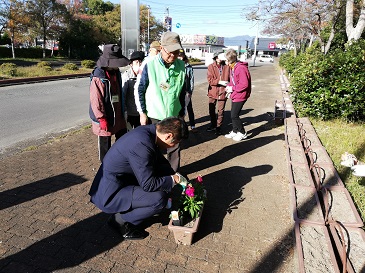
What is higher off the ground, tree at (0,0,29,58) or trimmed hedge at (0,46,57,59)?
tree at (0,0,29,58)

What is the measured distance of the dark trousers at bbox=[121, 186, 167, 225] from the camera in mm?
2664

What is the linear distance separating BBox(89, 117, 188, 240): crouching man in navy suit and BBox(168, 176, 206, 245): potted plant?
176mm

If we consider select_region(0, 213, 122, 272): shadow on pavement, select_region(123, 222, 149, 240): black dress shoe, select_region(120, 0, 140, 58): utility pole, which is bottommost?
select_region(0, 213, 122, 272): shadow on pavement

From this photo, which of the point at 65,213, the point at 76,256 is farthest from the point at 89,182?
the point at 76,256

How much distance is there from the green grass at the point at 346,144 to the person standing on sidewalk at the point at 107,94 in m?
3.17

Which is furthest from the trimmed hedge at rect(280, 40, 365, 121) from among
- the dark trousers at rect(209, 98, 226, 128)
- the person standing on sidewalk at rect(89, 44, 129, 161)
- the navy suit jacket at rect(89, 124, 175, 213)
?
the navy suit jacket at rect(89, 124, 175, 213)

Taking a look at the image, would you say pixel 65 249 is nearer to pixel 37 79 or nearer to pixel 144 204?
pixel 144 204

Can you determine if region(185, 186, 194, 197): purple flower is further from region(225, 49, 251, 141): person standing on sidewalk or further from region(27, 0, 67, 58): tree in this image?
region(27, 0, 67, 58): tree

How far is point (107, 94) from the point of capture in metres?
3.50

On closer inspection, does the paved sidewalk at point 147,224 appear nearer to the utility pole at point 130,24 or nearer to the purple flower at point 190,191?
the purple flower at point 190,191

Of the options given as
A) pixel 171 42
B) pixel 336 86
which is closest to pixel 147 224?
pixel 171 42

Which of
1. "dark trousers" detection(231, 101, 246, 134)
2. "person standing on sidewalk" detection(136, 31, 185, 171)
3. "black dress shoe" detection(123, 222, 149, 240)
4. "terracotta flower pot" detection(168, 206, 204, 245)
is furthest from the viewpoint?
"dark trousers" detection(231, 101, 246, 134)

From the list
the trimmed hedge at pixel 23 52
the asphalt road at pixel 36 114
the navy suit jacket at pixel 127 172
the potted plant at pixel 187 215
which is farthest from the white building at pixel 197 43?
the navy suit jacket at pixel 127 172

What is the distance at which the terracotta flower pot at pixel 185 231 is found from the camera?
8.70 ft
